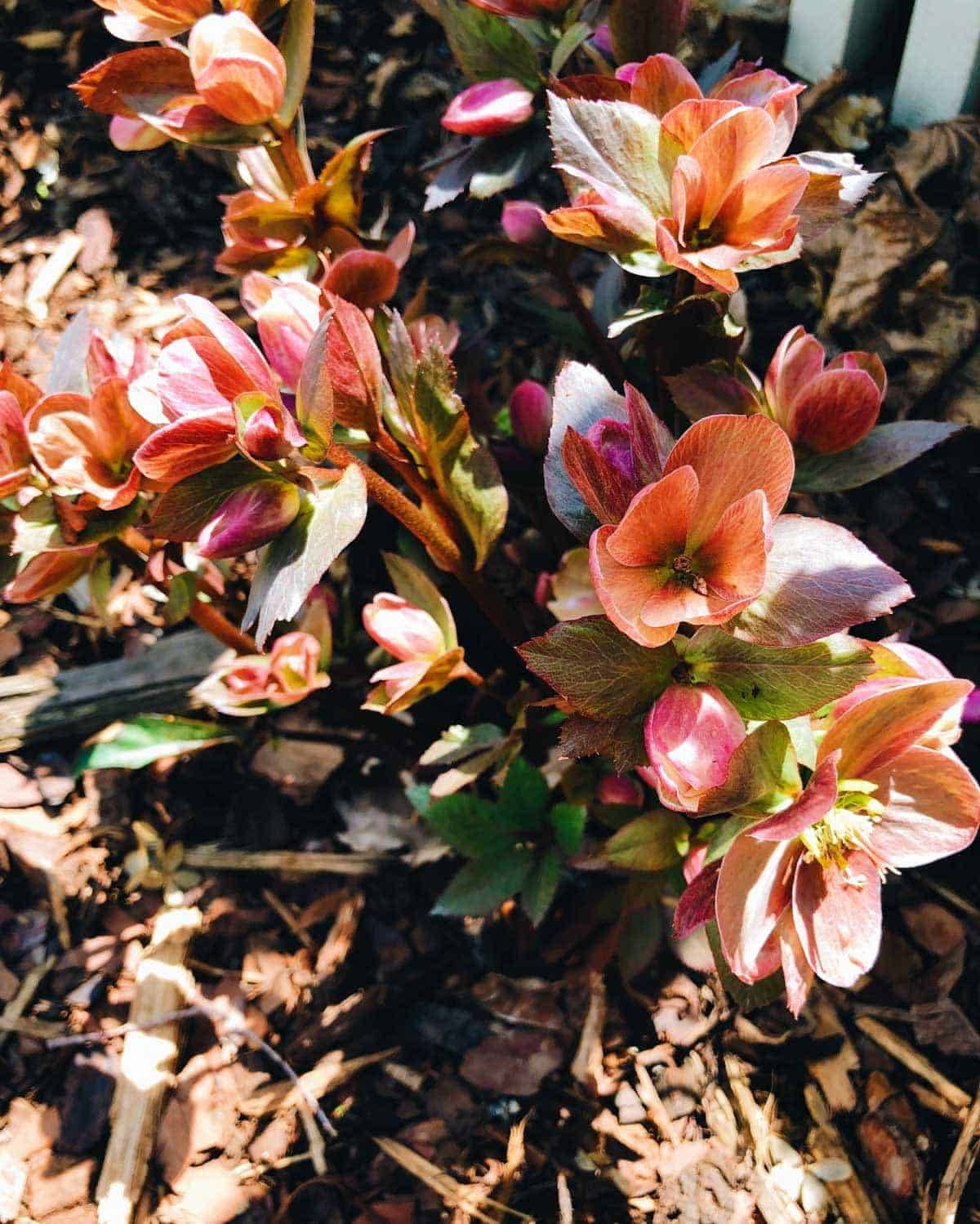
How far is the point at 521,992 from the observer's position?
3.77 feet

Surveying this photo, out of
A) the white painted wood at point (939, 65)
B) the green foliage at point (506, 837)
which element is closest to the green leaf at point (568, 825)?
the green foliage at point (506, 837)

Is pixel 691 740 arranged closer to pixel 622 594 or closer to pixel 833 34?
pixel 622 594

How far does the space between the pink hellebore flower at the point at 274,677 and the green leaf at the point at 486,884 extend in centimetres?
25

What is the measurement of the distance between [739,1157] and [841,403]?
792 mm

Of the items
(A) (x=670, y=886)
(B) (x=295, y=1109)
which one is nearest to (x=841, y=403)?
(A) (x=670, y=886)

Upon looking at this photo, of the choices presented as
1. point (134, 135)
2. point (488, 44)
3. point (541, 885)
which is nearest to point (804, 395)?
point (488, 44)

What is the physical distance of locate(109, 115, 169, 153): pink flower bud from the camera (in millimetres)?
904

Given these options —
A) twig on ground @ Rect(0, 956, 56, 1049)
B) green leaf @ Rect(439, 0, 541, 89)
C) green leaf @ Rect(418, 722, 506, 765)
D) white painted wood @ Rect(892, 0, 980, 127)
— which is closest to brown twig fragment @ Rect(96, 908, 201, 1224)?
twig on ground @ Rect(0, 956, 56, 1049)

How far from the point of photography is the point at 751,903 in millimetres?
636

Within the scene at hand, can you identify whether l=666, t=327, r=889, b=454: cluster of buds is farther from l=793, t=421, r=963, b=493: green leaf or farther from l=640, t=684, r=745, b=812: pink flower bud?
l=640, t=684, r=745, b=812: pink flower bud

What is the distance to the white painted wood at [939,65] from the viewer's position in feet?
3.77

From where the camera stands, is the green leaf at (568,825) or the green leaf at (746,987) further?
the green leaf at (568,825)

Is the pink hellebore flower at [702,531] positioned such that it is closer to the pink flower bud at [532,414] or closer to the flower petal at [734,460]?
the flower petal at [734,460]

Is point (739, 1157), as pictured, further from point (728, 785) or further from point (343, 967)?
point (728, 785)
